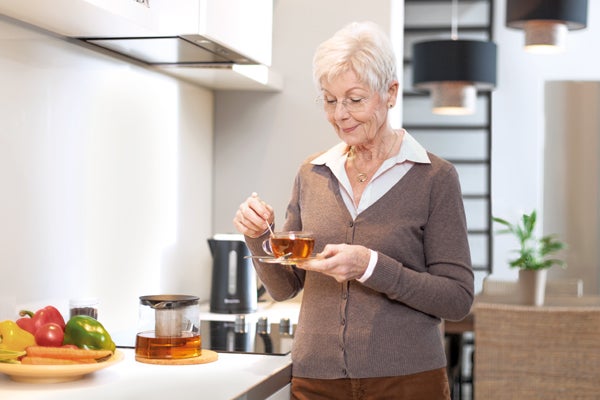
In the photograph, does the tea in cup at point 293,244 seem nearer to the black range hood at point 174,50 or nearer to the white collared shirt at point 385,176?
the white collared shirt at point 385,176

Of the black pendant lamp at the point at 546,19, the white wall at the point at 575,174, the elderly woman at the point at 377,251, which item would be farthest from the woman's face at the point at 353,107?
the white wall at the point at 575,174

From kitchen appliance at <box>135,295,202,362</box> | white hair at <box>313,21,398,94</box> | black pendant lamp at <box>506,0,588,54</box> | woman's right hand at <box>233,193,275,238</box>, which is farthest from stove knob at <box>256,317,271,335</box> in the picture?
black pendant lamp at <box>506,0,588,54</box>

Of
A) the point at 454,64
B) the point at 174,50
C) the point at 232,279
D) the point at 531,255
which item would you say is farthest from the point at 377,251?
the point at 531,255

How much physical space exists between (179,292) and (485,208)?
4116mm

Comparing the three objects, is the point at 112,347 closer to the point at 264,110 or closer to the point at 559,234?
the point at 264,110

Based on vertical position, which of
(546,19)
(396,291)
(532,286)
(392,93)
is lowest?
(532,286)

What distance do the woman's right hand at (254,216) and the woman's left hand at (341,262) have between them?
0.63ft

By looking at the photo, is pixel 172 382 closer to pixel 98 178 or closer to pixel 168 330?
pixel 168 330

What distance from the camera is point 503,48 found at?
6.66 m

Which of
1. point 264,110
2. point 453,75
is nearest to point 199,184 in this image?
point 264,110

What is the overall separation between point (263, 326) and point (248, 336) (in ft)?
0.35

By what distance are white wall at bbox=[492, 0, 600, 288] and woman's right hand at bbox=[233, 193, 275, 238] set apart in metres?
4.90

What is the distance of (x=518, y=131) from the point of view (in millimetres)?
6629

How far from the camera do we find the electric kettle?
9.31 ft
